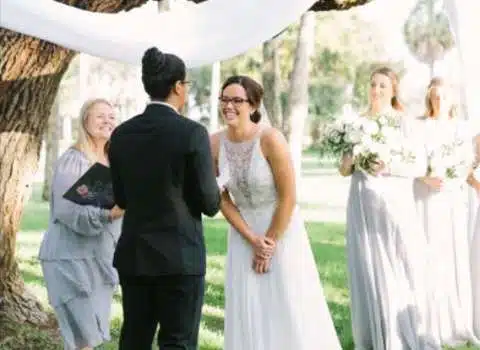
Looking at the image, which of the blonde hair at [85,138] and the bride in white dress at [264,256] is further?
the blonde hair at [85,138]

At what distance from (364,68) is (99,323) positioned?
5326 centimetres

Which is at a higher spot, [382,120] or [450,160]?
[382,120]

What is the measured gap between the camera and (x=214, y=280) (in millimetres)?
11641

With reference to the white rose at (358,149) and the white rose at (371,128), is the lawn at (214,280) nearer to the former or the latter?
the white rose at (358,149)

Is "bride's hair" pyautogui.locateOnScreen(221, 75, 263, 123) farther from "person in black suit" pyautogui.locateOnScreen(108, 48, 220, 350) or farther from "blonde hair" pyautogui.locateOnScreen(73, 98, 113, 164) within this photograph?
"person in black suit" pyautogui.locateOnScreen(108, 48, 220, 350)

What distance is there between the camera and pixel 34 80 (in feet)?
23.4

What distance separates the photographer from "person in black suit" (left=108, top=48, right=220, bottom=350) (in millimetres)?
4148

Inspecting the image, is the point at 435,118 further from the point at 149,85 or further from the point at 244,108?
the point at 149,85

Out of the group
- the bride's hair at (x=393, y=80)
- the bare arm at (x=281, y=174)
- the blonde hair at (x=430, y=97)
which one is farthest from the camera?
the blonde hair at (x=430, y=97)

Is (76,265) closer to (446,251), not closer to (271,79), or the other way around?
(446,251)

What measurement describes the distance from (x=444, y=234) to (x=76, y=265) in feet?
9.25

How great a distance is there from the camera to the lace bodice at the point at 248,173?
5.45 meters

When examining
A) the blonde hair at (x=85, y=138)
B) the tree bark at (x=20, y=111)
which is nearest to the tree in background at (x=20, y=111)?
the tree bark at (x=20, y=111)

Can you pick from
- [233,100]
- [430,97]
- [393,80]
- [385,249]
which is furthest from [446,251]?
[233,100]
